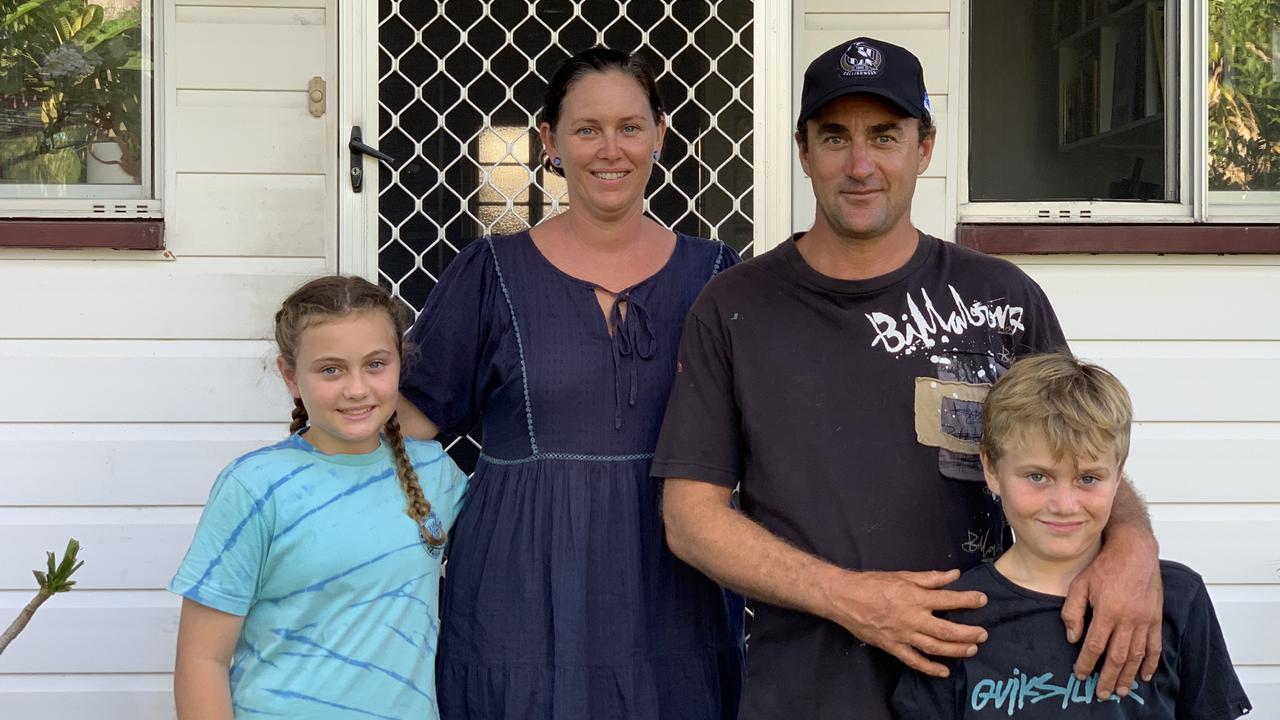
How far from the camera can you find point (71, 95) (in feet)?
10.9

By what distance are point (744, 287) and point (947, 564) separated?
1.73ft

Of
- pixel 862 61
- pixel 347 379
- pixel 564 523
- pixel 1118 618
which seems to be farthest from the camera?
pixel 564 523

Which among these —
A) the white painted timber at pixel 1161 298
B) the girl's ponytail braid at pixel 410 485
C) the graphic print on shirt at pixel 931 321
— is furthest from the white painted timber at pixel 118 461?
the white painted timber at pixel 1161 298

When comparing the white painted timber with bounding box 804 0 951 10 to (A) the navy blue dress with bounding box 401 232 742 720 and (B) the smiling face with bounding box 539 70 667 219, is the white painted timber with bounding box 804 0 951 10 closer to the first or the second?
(B) the smiling face with bounding box 539 70 667 219

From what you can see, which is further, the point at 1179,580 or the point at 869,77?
the point at 869,77

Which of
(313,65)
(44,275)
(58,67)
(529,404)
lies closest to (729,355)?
(529,404)

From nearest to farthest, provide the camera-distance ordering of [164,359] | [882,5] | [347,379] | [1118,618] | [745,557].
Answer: [1118,618], [745,557], [347,379], [164,359], [882,5]

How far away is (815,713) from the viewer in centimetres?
179

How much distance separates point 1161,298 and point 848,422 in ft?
6.40

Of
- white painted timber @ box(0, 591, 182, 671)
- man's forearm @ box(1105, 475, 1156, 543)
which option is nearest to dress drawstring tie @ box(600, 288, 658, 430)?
man's forearm @ box(1105, 475, 1156, 543)

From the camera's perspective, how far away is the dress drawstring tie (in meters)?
2.15

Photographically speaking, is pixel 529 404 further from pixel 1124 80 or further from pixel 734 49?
pixel 1124 80

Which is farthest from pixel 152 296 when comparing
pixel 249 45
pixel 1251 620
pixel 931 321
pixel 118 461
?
pixel 1251 620

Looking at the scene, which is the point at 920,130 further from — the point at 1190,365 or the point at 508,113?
the point at 1190,365
